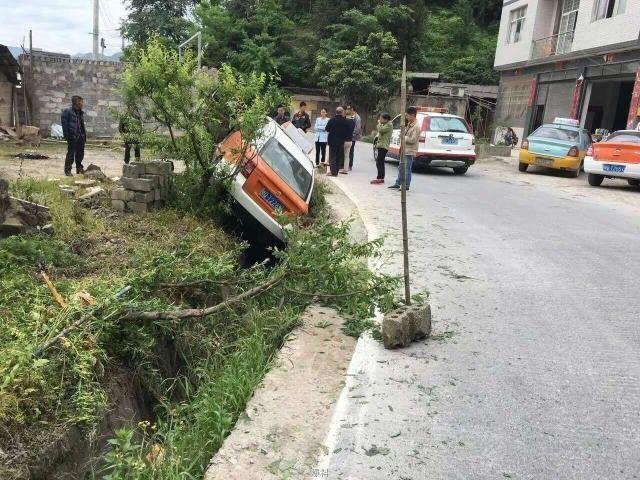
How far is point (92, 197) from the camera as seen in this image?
7.20 meters

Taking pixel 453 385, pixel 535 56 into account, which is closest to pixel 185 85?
pixel 453 385

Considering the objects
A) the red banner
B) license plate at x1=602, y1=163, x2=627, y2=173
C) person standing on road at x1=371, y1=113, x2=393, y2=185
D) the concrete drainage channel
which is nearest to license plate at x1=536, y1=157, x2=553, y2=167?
license plate at x1=602, y1=163, x2=627, y2=173

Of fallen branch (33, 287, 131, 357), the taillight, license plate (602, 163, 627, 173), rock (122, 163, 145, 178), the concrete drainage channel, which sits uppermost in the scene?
license plate (602, 163, 627, 173)

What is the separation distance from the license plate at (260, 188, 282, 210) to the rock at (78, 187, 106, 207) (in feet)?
6.97

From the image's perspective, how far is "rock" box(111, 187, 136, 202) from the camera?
270 inches

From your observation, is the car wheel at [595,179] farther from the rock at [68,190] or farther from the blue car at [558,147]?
the rock at [68,190]

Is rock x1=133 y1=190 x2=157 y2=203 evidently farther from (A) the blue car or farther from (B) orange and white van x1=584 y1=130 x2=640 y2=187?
(A) the blue car

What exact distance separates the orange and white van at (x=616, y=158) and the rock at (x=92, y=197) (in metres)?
12.3

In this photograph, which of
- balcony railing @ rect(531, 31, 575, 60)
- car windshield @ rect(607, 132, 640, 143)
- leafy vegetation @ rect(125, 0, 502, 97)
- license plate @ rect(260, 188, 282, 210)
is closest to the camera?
license plate @ rect(260, 188, 282, 210)

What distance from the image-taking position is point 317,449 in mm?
2912

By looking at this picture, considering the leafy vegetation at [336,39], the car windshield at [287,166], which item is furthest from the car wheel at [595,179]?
the leafy vegetation at [336,39]

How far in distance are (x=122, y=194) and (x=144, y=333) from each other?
3556 millimetres

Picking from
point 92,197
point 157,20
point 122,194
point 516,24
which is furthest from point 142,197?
point 157,20

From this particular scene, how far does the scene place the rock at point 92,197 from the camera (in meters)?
7.01
